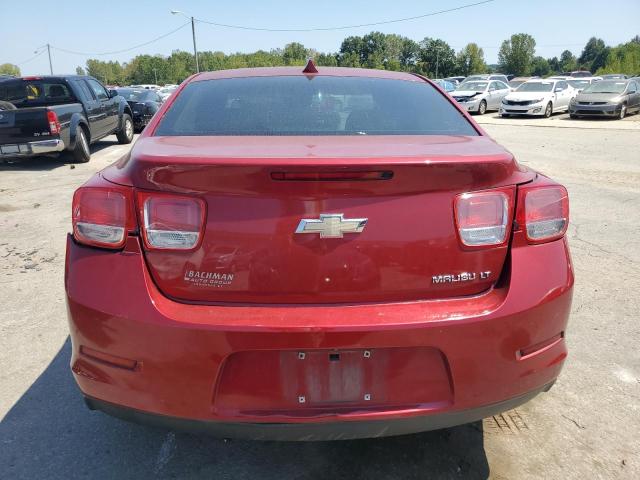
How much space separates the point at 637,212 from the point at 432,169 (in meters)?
5.84

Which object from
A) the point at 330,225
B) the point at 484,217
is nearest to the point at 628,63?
the point at 484,217

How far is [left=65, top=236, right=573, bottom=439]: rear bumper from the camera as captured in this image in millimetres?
1736

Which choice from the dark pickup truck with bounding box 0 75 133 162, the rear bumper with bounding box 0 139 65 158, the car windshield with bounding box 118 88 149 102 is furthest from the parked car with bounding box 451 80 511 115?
the rear bumper with bounding box 0 139 65 158

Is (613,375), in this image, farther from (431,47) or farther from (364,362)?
(431,47)

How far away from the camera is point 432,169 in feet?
5.82

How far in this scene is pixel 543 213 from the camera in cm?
196

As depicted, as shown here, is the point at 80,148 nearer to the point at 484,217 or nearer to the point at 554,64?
the point at 484,217

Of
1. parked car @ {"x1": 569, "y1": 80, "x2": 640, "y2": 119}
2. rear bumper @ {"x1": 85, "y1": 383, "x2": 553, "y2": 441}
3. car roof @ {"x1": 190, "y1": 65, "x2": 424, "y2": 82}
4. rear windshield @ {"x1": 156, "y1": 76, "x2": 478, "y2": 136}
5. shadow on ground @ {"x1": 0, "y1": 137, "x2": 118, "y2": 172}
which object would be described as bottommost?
shadow on ground @ {"x1": 0, "y1": 137, "x2": 118, "y2": 172}

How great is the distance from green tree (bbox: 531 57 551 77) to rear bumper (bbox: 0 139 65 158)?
97560 mm

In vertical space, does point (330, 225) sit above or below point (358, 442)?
above

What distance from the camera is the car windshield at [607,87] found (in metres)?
20.7

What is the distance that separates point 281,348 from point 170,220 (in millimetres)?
583

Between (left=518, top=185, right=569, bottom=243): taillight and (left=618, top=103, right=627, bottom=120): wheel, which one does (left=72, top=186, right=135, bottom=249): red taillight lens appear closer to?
(left=518, top=185, right=569, bottom=243): taillight

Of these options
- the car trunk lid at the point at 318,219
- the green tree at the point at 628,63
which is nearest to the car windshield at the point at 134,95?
the car trunk lid at the point at 318,219
